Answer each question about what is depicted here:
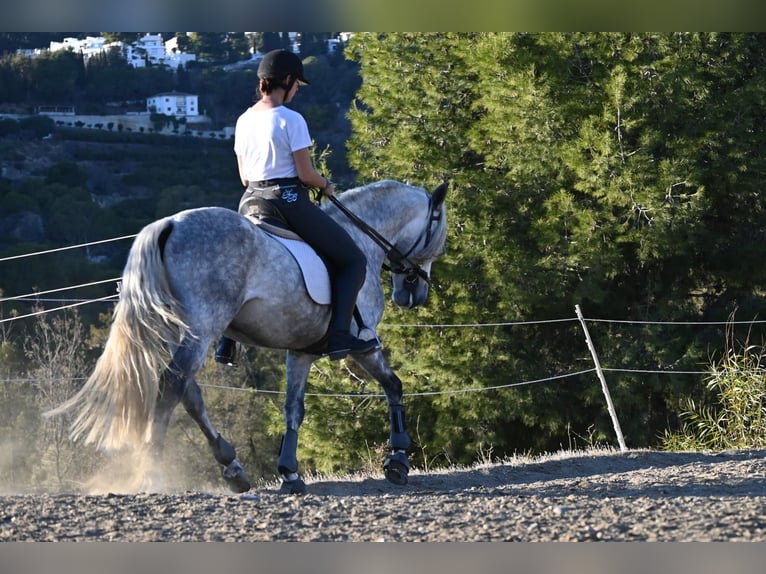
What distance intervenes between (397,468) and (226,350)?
5.06 feet

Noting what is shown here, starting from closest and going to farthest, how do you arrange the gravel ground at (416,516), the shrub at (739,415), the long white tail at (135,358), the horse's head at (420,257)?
the gravel ground at (416,516) → the long white tail at (135,358) → the horse's head at (420,257) → the shrub at (739,415)

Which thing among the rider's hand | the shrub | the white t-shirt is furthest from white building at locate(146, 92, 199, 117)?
the white t-shirt

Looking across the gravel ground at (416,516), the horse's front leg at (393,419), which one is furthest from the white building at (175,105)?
the gravel ground at (416,516)

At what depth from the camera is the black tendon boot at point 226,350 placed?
7141 mm

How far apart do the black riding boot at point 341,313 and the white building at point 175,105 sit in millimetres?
58356

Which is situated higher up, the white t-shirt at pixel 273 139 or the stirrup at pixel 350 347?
the white t-shirt at pixel 273 139

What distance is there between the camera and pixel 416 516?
203 inches

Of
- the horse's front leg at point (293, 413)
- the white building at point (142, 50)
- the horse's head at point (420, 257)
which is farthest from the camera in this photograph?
the white building at point (142, 50)

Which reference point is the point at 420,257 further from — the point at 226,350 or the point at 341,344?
the point at 226,350

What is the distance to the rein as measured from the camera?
7590 millimetres

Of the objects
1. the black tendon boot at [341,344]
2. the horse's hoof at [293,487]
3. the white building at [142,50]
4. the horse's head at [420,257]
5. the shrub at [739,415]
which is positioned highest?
the white building at [142,50]

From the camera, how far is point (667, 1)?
12.7ft

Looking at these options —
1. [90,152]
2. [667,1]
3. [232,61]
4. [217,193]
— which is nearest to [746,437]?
[667,1]

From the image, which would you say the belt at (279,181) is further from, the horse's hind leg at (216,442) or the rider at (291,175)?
the horse's hind leg at (216,442)
